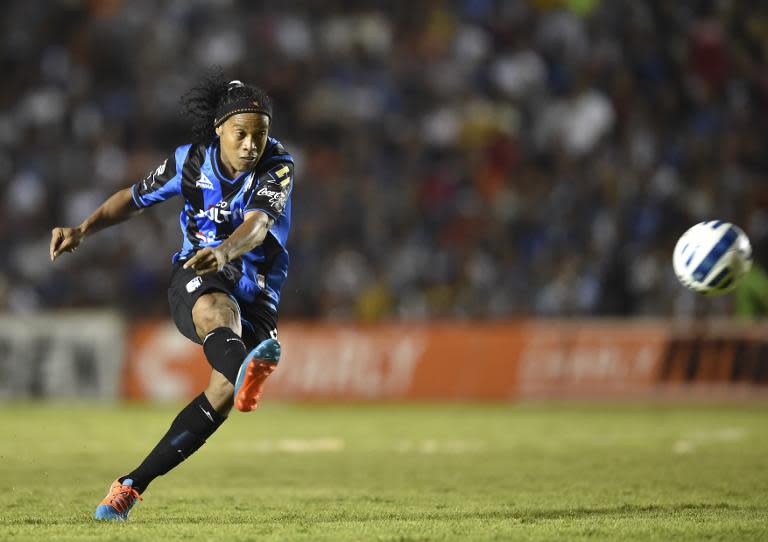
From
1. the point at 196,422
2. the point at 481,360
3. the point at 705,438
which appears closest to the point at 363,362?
the point at 481,360

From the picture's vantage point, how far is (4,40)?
22.5 m

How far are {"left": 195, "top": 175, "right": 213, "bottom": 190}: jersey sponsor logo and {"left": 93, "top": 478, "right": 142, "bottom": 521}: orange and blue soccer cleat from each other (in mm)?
1829

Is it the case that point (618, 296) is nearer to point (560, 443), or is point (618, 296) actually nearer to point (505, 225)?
point (505, 225)

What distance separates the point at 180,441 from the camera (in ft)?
22.1

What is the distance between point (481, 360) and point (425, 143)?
4408 millimetres

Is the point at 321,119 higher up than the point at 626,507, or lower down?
higher up

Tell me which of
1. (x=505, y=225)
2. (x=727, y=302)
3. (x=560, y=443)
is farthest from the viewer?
(x=505, y=225)

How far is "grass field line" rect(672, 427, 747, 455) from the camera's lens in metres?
11.6

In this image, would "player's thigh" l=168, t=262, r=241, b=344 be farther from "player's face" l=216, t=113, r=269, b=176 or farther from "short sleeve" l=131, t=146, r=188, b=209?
"player's face" l=216, t=113, r=269, b=176

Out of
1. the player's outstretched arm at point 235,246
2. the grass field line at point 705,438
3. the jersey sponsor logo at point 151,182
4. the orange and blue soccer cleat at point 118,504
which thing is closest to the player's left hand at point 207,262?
the player's outstretched arm at point 235,246

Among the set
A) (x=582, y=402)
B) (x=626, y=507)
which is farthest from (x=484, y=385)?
(x=626, y=507)

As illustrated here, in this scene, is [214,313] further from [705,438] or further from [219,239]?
[705,438]

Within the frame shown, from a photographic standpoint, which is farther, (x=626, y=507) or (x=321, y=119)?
(x=321, y=119)

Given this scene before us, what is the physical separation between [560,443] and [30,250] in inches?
437
